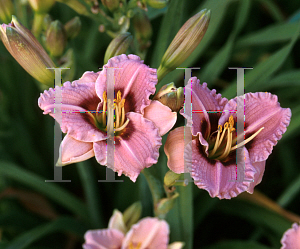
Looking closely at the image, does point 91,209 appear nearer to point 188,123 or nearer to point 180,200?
point 180,200

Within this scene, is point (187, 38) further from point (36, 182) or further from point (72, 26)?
point (36, 182)

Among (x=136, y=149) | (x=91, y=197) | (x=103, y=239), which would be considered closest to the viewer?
(x=136, y=149)

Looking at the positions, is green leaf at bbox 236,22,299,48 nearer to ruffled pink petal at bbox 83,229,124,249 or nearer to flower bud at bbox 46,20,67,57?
flower bud at bbox 46,20,67,57

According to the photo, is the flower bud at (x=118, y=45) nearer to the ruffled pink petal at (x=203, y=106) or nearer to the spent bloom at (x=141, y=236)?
the ruffled pink petal at (x=203, y=106)

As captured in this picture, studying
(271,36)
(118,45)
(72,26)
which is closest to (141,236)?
(118,45)

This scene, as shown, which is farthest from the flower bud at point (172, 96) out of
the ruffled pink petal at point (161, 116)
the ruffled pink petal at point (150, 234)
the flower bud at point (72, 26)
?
the flower bud at point (72, 26)
